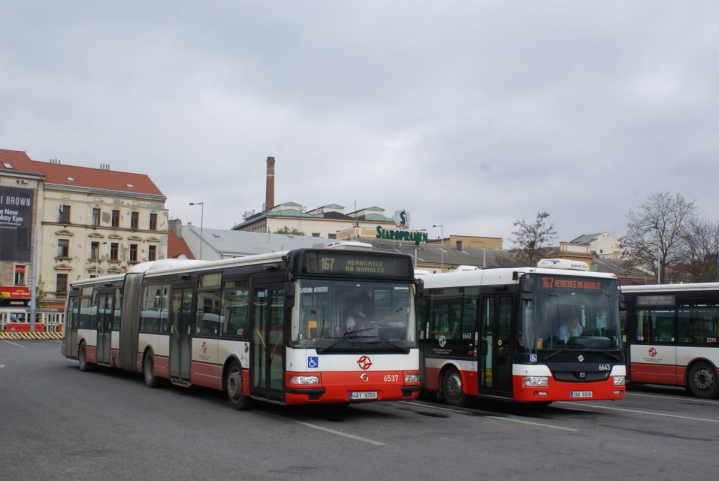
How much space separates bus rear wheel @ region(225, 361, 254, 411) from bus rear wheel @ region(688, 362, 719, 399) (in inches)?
449

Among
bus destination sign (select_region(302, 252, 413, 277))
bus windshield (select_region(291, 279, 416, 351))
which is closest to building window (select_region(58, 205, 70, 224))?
bus destination sign (select_region(302, 252, 413, 277))

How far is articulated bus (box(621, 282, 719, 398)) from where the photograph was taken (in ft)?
64.2

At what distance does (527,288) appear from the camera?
1454cm

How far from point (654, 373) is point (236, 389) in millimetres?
11569

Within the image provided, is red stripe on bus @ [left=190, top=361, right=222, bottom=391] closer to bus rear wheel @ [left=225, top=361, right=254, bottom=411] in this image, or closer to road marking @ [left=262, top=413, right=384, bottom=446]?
bus rear wheel @ [left=225, top=361, right=254, bottom=411]

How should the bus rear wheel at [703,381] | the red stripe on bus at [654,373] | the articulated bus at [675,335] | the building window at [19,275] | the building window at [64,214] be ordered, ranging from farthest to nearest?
the building window at [64,214]
the building window at [19,275]
the red stripe on bus at [654,373]
the articulated bus at [675,335]
the bus rear wheel at [703,381]

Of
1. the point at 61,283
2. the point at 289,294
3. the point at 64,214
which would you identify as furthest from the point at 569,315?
the point at 64,214

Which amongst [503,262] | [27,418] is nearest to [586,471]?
[27,418]

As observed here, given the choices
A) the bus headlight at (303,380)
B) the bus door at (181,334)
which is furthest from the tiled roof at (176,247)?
the bus headlight at (303,380)

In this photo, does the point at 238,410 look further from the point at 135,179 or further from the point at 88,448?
the point at 135,179

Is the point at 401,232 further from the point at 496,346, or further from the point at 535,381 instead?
the point at 535,381

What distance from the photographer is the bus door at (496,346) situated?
48.3 feet

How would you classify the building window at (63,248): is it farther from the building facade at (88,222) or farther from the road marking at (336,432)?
the road marking at (336,432)

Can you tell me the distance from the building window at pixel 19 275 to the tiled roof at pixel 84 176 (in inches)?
330
